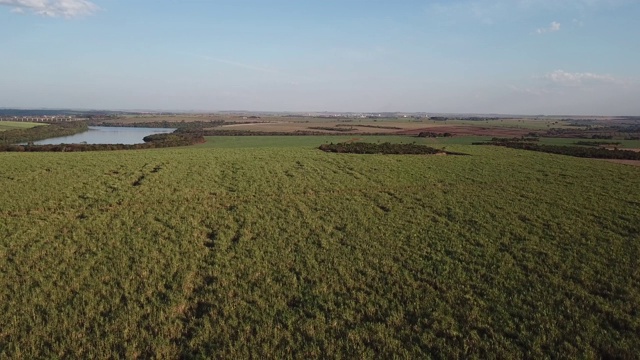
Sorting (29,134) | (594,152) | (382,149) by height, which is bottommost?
(594,152)

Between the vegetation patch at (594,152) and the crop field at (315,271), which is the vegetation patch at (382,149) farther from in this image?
the crop field at (315,271)

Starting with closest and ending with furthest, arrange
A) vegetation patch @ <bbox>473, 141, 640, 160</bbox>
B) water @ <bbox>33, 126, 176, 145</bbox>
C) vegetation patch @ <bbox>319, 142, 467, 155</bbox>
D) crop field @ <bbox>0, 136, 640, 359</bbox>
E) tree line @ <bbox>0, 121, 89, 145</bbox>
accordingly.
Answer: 1. crop field @ <bbox>0, 136, 640, 359</bbox>
2. vegetation patch @ <bbox>473, 141, 640, 160</bbox>
3. vegetation patch @ <bbox>319, 142, 467, 155</bbox>
4. tree line @ <bbox>0, 121, 89, 145</bbox>
5. water @ <bbox>33, 126, 176, 145</bbox>

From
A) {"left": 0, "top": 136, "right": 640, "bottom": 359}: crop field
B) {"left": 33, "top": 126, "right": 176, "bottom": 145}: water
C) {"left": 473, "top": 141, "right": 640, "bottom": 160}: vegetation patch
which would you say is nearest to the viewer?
{"left": 0, "top": 136, "right": 640, "bottom": 359}: crop field

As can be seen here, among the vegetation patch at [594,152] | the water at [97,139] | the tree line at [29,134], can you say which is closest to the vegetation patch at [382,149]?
the vegetation patch at [594,152]

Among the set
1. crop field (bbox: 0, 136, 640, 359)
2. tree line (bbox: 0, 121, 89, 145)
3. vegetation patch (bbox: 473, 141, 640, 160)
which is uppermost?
tree line (bbox: 0, 121, 89, 145)

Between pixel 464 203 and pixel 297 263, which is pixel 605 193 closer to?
pixel 464 203

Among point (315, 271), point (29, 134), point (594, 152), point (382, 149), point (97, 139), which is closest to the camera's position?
point (315, 271)

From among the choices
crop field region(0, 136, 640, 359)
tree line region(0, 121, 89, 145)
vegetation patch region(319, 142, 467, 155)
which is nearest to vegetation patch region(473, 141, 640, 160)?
vegetation patch region(319, 142, 467, 155)

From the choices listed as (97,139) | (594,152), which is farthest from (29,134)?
(594,152)

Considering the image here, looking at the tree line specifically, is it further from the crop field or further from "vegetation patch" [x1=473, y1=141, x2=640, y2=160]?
"vegetation patch" [x1=473, y1=141, x2=640, y2=160]

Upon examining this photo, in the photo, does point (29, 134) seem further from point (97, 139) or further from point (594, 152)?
point (594, 152)
